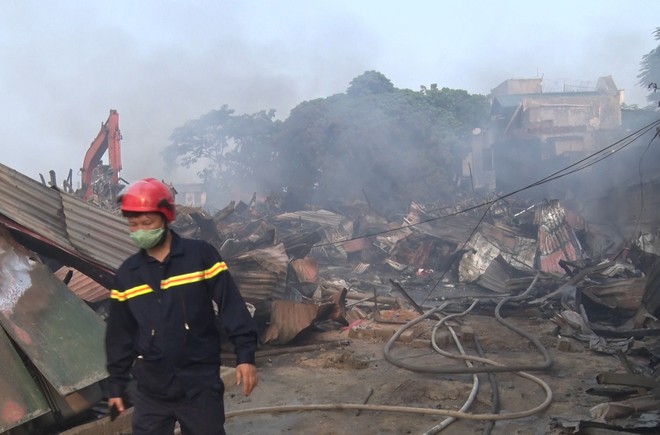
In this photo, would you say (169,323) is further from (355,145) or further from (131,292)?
(355,145)

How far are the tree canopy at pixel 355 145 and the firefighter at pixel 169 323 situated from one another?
25.4 m

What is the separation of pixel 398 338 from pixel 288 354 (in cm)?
175

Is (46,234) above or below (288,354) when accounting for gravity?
above

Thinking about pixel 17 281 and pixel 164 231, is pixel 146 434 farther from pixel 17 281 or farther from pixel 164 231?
pixel 17 281

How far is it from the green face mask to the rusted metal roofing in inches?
137

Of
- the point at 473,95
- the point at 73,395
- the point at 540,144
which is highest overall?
the point at 473,95

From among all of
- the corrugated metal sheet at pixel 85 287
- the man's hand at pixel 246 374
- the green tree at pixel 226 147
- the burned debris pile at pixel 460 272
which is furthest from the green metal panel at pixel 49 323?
the green tree at pixel 226 147

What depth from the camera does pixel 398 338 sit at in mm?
8133

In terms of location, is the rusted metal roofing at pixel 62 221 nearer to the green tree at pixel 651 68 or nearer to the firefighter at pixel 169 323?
the firefighter at pixel 169 323

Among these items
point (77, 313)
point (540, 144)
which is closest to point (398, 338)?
point (77, 313)

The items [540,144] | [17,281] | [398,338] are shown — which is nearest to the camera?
[17,281]

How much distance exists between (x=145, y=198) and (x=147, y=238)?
7.6 inches

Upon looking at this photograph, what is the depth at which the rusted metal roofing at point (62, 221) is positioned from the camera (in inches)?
221

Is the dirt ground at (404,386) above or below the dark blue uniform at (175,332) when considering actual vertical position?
below
